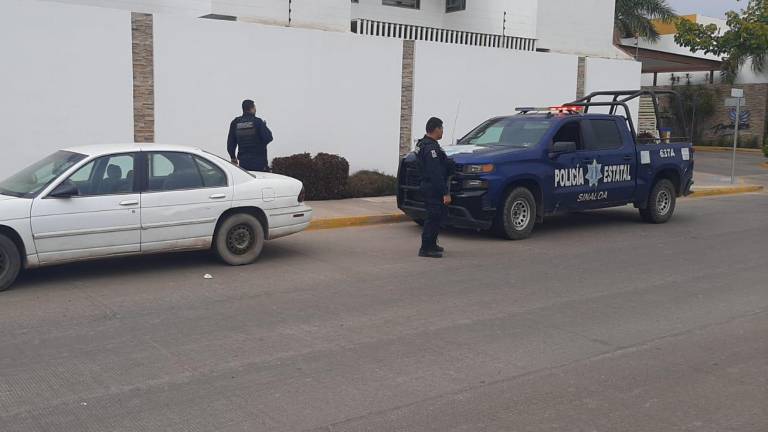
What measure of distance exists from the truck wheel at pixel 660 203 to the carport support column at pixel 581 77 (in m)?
8.24

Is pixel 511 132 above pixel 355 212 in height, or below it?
above

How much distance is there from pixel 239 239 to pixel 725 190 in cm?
1512

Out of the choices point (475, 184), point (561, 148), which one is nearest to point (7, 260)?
point (475, 184)

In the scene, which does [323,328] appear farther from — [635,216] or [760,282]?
[635,216]

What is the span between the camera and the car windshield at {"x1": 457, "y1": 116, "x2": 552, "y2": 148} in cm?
1186

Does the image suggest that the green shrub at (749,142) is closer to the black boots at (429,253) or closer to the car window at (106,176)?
the black boots at (429,253)

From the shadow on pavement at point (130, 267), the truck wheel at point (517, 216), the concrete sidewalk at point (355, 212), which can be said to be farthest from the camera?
the concrete sidewalk at point (355, 212)

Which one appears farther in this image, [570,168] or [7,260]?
[570,168]

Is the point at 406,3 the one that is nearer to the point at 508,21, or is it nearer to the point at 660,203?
the point at 508,21

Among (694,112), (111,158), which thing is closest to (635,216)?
(111,158)

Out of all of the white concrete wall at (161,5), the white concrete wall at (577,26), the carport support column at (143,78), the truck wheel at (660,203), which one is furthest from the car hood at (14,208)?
the white concrete wall at (577,26)

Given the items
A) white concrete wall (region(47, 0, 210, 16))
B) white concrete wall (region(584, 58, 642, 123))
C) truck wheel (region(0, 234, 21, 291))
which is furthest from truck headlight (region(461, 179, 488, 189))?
white concrete wall (region(584, 58, 642, 123))

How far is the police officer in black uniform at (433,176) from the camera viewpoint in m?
9.74

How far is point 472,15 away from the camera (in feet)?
77.7
